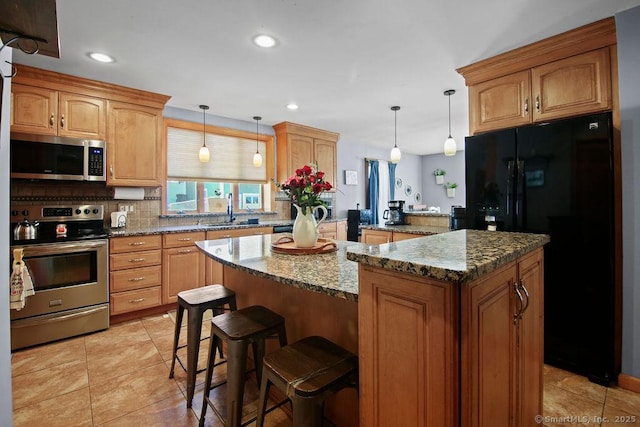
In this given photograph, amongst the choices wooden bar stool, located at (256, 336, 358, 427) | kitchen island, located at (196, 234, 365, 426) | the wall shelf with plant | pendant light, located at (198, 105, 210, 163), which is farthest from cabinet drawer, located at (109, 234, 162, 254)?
the wall shelf with plant

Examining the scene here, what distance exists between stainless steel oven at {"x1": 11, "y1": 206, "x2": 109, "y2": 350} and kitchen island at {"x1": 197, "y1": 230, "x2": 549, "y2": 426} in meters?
2.31

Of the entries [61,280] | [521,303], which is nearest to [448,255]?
[521,303]

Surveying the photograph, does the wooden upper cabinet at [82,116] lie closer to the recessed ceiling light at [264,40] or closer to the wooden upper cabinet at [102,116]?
the wooden upper cabinet at [102,116]

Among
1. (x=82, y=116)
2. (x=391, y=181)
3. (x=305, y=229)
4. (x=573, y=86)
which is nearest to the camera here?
(x=305, y=229)

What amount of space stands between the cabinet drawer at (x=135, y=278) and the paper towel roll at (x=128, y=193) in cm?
86

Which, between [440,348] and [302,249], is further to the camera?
[302,249]

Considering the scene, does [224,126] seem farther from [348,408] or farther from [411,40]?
[348,408]

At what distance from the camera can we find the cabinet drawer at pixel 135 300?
2.96 metres

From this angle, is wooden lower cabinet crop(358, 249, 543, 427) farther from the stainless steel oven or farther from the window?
the window

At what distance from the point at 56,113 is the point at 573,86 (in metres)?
4.41

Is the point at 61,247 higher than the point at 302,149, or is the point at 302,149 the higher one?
the point at 302,149

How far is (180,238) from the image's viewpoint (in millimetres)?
3348

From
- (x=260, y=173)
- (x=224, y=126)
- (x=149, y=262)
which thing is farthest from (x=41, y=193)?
(x=260, y=173)

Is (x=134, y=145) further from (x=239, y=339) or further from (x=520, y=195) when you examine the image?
(x=520, y=195)
